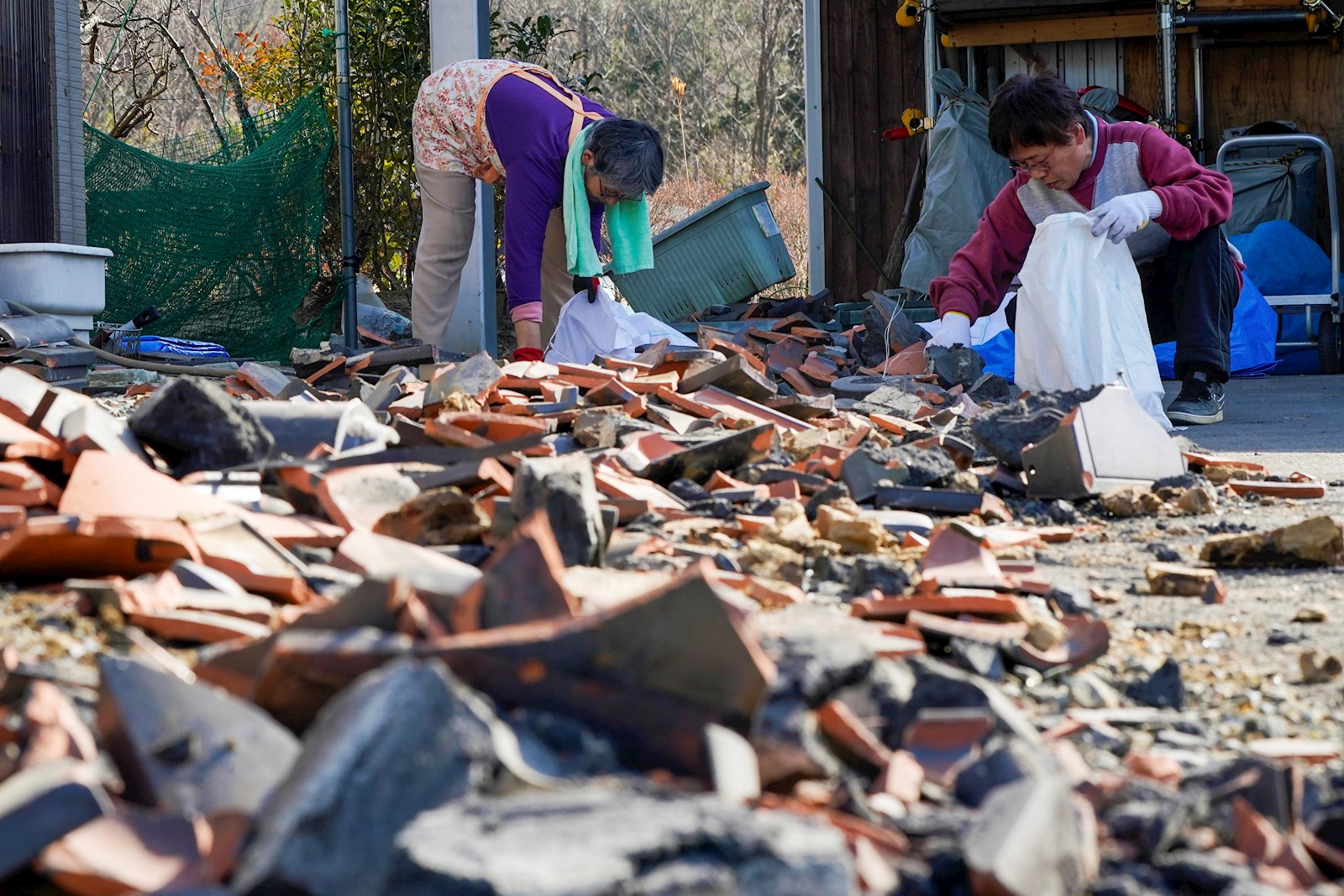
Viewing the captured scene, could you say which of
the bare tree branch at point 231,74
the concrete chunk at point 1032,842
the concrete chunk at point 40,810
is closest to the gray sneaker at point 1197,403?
the concrete chunk at point 1032,842

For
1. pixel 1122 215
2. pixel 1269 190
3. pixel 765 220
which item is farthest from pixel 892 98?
pixel 1122 215

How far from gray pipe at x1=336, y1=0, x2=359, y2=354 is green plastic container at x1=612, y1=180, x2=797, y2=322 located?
1413 mm

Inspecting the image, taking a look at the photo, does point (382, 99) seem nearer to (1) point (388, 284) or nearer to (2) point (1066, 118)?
(1) point (388, 284)

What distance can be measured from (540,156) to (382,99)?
4.41 metres

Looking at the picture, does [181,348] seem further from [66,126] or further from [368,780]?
[368,780]

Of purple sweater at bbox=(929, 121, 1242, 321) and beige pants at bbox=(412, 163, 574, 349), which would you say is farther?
beige pants at bbox=(412, 163, 574, 349)

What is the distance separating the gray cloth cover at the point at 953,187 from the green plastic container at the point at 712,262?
75 cm

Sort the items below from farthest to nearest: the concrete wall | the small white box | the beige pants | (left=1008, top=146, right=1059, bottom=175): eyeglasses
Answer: the concrete wall
the small white box
the beige pants
(left=1008, top=146, right=1059, bottom=175): eyeglasses

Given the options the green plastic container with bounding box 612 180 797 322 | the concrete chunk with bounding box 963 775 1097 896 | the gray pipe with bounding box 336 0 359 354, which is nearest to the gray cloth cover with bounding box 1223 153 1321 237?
the green plastic container with bounding box 612 180 797 322

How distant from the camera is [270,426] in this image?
294 centimetres

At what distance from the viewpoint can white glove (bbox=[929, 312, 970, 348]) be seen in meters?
4.97

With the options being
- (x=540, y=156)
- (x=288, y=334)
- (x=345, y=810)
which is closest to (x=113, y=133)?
(x=288, y=334)

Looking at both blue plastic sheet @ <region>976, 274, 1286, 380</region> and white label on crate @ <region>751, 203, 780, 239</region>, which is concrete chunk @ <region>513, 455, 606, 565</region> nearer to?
blue plastic sheet @ <region>976, 274, 1286, 380</region>

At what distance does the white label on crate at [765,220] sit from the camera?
7.28 meters
